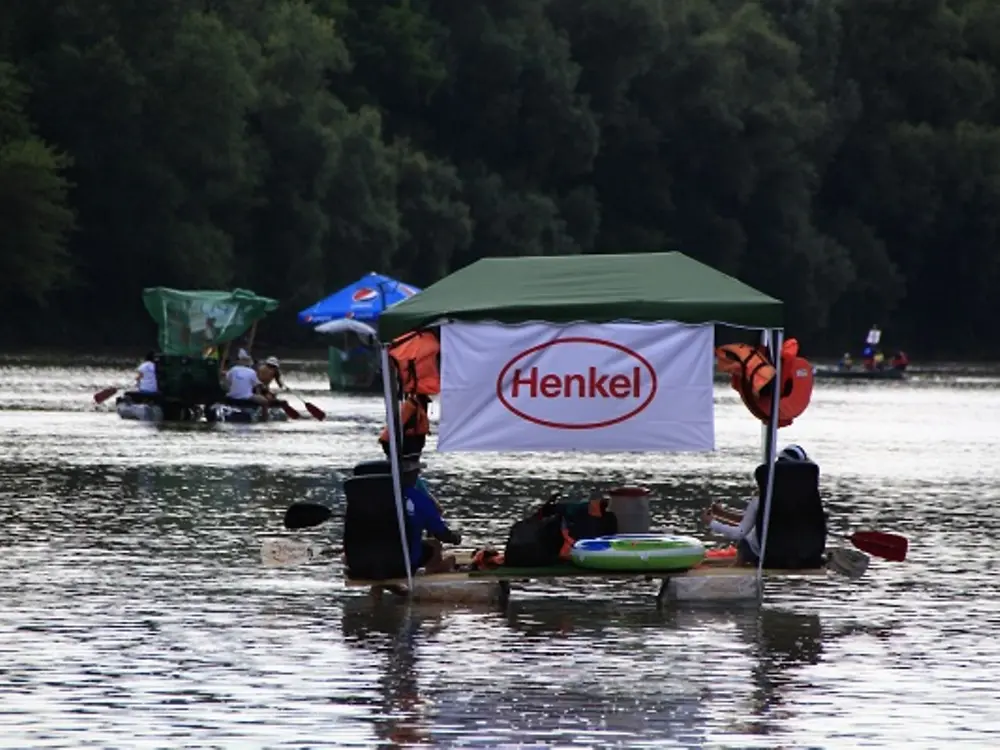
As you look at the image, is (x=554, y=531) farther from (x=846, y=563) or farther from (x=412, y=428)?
(x=846, y=563)

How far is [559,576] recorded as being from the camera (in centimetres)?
1848

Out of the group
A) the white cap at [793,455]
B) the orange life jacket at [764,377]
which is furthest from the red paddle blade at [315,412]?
the white cap at [793,455]

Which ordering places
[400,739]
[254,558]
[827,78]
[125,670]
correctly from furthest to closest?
[827,78] → [254,558] → [125,670] → [400,739]

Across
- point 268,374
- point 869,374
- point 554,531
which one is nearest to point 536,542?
point 554,531

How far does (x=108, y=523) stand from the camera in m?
24.5

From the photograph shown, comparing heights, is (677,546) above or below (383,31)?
below

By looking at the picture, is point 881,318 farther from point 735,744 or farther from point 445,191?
point 735,744

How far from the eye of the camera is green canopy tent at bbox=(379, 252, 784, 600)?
17828 mm

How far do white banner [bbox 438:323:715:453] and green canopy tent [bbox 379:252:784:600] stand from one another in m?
0.18

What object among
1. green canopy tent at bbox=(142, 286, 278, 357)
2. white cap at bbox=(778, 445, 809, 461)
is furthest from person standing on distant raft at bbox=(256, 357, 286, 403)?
white cap at bbox=(778, 445, 809, 461)

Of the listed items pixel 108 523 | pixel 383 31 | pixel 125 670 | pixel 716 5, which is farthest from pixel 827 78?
pixel 125 670

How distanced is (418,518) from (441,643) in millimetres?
2118

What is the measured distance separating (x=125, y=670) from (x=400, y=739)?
105 inches

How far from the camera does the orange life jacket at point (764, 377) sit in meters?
A: 18.8
